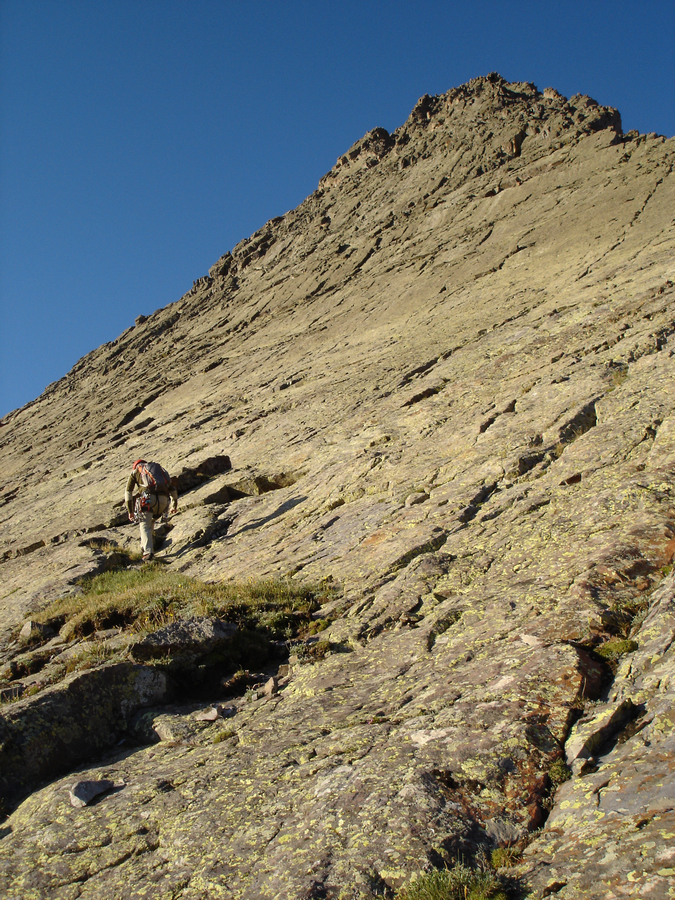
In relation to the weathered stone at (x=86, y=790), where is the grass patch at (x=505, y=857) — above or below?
below

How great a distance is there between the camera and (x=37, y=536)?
18.0 metres

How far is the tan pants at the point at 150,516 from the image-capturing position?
14398 millimetres

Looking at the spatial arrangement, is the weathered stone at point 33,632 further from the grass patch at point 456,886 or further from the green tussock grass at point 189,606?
the grass patch at point 456,886

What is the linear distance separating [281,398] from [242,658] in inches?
659

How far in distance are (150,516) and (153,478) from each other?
1.00 metres

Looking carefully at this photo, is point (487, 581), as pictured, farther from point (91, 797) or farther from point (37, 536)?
point (37, 536)

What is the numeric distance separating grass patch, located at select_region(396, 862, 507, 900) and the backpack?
1263 cm

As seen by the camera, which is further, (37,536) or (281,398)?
(281,398)

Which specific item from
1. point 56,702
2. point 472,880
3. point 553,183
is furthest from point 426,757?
point 553,183

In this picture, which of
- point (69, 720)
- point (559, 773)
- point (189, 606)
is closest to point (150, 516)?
point (189, 606)

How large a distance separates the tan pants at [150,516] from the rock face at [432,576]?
536 millimetres

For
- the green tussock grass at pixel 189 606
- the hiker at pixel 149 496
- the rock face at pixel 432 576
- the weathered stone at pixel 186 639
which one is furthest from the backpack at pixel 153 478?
the weathered stone at pixel 186 639

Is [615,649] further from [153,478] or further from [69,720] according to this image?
[153,478]

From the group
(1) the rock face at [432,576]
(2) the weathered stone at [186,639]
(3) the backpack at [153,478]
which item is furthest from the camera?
(3) the backpack at [153,478]
